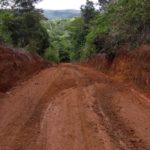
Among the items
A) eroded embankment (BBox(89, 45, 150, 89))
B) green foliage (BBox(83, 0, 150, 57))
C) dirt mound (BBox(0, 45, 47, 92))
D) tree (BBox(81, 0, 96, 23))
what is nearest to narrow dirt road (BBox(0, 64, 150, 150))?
dirt mound (BBox(0, 45, 47, 92))

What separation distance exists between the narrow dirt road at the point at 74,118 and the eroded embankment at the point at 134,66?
203cm

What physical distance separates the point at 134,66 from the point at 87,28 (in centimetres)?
4127

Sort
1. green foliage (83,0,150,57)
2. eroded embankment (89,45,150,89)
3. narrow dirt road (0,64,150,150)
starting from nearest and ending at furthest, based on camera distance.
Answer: narrow dirt road (0,64,150,150)
eroded embankment (89,45,150,89)
green foliage (83,0,150,57)

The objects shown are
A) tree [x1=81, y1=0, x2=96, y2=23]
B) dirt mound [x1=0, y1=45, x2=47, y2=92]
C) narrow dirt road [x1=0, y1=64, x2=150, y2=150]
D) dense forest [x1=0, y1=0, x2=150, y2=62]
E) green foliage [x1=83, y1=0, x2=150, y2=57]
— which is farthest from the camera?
tree [x1=81, y1=0, x2=96, y2=23]

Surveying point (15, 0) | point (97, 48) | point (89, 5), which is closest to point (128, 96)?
point (97, 48)

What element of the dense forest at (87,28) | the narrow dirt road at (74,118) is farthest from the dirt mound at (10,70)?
the dense forest at (87,28)

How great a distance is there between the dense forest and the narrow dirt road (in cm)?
614

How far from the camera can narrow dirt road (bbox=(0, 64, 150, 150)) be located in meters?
9.99

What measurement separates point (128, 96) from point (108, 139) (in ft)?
20.7

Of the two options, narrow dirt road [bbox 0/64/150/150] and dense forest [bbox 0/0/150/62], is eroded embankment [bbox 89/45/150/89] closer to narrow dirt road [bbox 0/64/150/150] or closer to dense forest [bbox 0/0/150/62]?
dense forest [bbox 0/0/150/62]

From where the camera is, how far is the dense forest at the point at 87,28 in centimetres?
2371

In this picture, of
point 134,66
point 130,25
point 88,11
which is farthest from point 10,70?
point 88,11

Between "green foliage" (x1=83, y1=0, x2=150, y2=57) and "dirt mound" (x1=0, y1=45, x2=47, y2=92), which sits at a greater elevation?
"green foliage" (x1=83, y1=0, x2=150, y2=57)

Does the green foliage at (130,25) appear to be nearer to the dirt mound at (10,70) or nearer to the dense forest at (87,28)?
the dense forest at (87,28)
